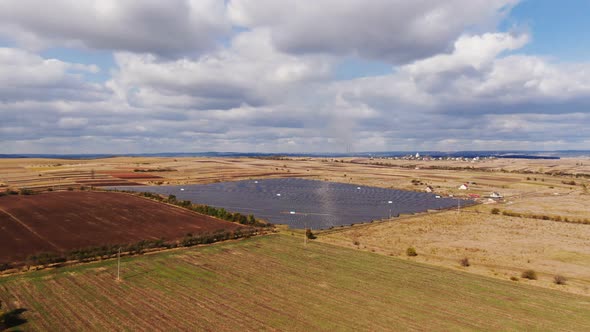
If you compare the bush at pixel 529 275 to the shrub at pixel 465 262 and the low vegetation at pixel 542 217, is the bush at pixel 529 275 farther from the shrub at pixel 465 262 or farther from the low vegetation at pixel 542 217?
the low vegetation at pixel 542 217

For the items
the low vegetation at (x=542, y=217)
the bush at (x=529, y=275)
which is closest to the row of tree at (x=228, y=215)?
the bush at (x=529, y=275)

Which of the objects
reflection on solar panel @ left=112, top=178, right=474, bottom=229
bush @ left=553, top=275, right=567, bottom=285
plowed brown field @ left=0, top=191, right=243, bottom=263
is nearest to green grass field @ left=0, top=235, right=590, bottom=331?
bush @ left=553, top=275, right=567, bottom=285

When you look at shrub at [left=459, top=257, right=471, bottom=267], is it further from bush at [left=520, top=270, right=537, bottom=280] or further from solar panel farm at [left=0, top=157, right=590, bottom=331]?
bush at [left=520, top=270, right=537, bottom=280]

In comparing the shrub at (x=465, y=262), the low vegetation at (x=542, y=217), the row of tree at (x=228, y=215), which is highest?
the row of tree at (x=228, y=215)

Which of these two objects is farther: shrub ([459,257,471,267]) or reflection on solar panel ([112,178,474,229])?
reflection on solar panel ([112,178,474,229])

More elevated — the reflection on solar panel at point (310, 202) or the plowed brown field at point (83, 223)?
the plowed brown field at point (83, 223)

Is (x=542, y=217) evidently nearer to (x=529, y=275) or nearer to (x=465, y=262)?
(x=465, y=262)

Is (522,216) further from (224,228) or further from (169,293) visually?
(169,293)
